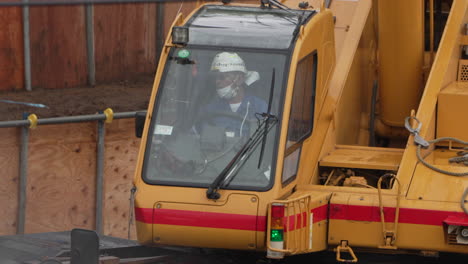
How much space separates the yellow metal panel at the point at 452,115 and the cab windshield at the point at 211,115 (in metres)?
1.60

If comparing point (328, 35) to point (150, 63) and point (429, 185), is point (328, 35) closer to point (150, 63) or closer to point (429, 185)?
point (429, 185)

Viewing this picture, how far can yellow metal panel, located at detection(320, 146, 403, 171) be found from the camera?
9102 millimetres

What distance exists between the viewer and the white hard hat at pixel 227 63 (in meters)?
8.56

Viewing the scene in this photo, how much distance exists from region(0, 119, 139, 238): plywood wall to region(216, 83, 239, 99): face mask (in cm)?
372

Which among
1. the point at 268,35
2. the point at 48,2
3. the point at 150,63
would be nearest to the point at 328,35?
the point at 268,35

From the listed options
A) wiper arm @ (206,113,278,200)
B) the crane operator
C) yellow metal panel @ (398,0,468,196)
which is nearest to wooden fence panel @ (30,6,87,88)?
the crane operator

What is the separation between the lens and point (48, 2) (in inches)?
539

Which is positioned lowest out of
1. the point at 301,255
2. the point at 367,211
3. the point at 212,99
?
the point at 301,255

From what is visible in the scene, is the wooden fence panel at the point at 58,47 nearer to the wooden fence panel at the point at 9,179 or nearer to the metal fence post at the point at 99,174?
the metal fence post at the point at 99,174

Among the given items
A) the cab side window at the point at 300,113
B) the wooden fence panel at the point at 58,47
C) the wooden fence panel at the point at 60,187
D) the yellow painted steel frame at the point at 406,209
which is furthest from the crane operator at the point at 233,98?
the wooden fence panel at the point at 58,47

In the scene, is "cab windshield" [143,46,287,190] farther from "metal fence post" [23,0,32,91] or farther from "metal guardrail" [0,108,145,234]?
"metal fence post" [23,0,32,91]

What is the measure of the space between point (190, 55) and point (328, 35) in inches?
55.5

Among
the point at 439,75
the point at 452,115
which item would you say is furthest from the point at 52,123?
the point at 452,115

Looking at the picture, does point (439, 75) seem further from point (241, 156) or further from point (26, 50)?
point (26, 50)
